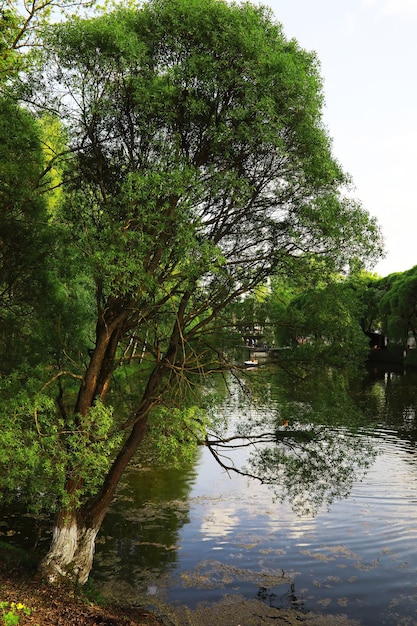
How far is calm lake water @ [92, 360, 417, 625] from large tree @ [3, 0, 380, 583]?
300cm

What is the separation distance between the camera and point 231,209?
15.5 meters

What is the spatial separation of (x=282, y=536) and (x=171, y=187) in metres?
13.6

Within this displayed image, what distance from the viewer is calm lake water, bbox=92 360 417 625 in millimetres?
15086

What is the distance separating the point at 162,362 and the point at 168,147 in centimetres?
601

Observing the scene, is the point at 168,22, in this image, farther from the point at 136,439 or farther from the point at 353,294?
the point at 136,439

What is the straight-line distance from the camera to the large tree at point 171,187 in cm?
1254

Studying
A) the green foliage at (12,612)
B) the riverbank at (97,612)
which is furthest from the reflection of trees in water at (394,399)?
the green foliage at (12,612)

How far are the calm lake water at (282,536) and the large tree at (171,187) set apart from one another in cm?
300

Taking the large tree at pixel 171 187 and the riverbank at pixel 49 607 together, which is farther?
the large tree at pixel 171 187

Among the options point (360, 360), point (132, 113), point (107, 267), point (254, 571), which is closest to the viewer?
point (107, 267)

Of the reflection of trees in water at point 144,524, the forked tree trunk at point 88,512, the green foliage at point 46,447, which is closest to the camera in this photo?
the green foliage at point 46,447

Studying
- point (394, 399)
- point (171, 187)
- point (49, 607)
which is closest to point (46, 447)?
point (49, 607)

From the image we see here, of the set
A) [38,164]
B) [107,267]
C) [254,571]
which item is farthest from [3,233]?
[254,571]

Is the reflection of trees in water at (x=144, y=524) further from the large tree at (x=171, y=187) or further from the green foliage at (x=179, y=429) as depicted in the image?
the green foliage at (x=179, y=429)
